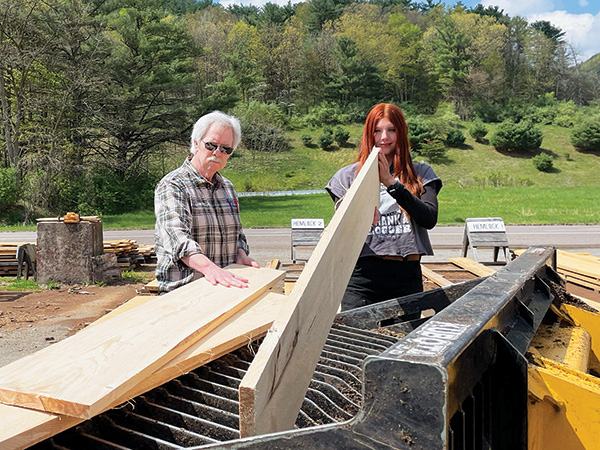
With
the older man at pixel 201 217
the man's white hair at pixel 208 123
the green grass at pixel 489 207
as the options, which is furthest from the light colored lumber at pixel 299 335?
the green grass at pixel 489 207

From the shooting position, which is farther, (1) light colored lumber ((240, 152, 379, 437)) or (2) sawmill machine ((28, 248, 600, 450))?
(1) light colored lumber ((240, 152, 379, 437))

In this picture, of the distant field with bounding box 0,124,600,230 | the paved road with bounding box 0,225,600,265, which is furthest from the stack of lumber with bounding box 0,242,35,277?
the distant field with bounding box 0,124,600,230

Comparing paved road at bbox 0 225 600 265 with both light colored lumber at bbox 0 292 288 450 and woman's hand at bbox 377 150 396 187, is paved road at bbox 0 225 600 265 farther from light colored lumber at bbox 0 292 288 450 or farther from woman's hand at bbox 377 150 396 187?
light colored lumber at bbox 0 292 288 450

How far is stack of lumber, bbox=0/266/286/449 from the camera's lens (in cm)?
129

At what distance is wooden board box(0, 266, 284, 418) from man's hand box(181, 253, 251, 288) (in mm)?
106

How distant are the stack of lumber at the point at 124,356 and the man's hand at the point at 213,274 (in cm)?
4

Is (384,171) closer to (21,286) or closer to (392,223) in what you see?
(392,223)

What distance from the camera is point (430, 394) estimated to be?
36.1 inches

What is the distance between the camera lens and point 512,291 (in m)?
1.69

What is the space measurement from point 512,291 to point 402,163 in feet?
4.32

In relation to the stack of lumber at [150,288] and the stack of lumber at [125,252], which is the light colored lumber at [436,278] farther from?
the stack of lumber at [125,252]

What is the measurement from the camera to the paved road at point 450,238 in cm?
1283

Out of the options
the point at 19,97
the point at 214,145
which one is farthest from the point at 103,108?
the point at 214,145

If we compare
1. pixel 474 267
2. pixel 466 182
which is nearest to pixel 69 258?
pixel 474 267
